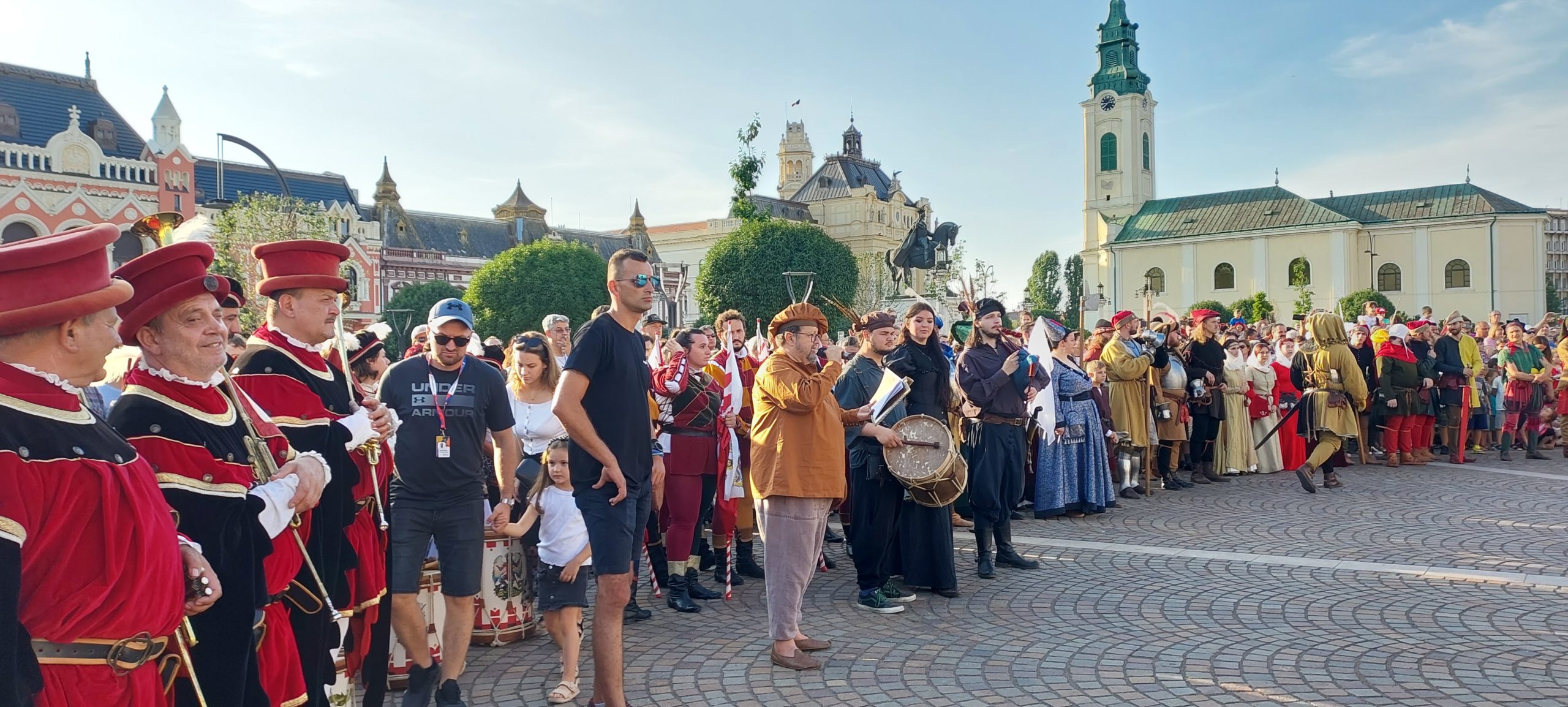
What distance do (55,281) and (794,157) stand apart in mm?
132398

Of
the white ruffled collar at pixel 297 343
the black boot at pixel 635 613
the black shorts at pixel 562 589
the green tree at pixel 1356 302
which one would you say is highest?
the green tree at pixel 1356 302

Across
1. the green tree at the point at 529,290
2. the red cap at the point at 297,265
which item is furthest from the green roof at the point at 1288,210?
the red cap at the point at 297,265

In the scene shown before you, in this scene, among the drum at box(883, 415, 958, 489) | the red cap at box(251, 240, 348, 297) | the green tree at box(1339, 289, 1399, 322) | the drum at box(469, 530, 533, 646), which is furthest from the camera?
the green tree at box(1339, 289, 1399, 322)

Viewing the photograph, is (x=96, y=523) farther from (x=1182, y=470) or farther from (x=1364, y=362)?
(x=1364, y=362)

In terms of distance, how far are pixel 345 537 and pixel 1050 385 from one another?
6891mm

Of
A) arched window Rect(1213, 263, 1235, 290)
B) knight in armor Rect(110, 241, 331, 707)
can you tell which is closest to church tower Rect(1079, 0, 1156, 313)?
arched window Rect(1213, 263, 1235, 290)

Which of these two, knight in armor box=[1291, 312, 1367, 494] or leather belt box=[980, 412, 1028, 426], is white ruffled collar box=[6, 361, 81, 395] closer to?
leather belt box=[980, 412, 1028, 426]

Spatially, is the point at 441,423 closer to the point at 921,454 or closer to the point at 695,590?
the point at 695,590

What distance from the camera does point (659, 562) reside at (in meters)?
7.75

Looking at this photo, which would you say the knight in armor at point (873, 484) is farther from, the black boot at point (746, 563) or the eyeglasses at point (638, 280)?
the eyeglasses at point (638, 280)

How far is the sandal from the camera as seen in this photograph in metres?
5.11

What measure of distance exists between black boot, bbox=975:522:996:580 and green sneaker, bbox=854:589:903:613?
1111 millimetres

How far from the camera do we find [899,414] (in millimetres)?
7383

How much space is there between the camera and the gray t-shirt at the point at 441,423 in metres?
5.11
